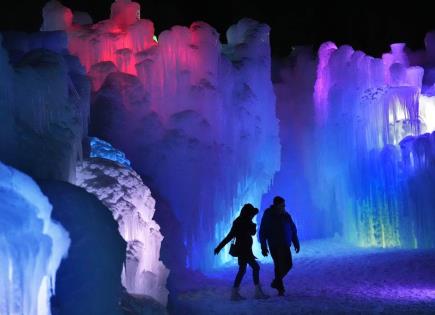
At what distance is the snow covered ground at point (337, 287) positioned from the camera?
823 cm

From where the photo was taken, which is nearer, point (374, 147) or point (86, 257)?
point (86, 257)

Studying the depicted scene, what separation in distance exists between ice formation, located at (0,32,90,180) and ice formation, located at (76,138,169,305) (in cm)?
83

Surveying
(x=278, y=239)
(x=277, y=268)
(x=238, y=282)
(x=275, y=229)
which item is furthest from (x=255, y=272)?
(x=275, y=229)

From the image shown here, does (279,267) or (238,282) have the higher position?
(279,267)

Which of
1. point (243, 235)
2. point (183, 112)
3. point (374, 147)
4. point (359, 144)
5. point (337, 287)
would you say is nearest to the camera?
point (243, 235)

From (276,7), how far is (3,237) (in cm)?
2415

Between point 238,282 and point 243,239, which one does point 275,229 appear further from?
point 238,282

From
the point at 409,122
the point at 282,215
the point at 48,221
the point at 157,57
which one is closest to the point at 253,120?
the point at 157,57

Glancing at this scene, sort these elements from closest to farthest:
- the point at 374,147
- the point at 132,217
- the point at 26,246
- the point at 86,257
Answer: the point at 26,246, the point at 86,257, the point at 132,217, the point at 374,147

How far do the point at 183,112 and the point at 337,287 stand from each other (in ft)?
19.7

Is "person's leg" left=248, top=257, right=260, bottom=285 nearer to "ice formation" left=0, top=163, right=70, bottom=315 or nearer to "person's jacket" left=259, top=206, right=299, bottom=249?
"person's jacket" left=259, top=206, right=299, bottom=249

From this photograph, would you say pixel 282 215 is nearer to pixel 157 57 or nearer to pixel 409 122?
pixel 157 57

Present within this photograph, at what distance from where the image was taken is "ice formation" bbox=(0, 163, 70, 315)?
5.43 m

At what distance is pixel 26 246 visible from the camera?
552cm
